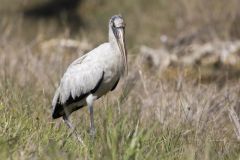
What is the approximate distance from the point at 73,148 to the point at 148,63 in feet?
18.0

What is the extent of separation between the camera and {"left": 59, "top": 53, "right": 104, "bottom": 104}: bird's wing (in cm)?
572

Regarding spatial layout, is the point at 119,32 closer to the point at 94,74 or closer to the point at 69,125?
the point at 94,74

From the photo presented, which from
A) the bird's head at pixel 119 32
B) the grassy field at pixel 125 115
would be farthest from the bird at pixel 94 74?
the grassy field at pixel 125 115

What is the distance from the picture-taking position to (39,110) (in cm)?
593

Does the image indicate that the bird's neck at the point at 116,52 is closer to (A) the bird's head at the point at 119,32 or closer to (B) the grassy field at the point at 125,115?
(A) the bird's head at the point at 119,32

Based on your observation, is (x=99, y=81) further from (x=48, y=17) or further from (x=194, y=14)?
(x=48, y=17)

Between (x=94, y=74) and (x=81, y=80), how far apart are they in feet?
0.54

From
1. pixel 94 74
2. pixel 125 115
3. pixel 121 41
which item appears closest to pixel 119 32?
pixel 121 41

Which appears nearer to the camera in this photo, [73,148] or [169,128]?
[73,148]

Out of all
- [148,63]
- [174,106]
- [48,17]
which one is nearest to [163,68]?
[148,63]

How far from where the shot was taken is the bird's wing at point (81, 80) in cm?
572

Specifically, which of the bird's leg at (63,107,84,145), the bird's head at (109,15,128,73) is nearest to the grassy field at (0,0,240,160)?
the bird's leg at (63,107,84,145)

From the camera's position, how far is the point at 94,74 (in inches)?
225

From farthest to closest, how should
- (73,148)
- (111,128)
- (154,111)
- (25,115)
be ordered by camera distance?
1. (154,111)
2. (25,115)
3. (73,148)
4. (111,128)
